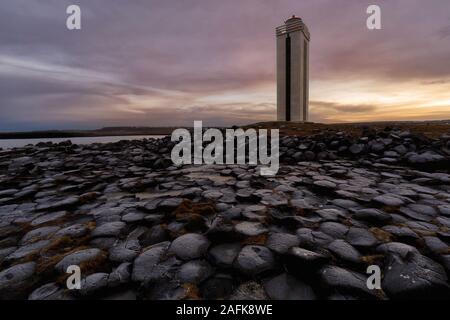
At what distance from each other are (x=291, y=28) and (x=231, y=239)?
39199 mm

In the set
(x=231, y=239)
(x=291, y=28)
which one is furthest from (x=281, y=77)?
(x=231, y=239)

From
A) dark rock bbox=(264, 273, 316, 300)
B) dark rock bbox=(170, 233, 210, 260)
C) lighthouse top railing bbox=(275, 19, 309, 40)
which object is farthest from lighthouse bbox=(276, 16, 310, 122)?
dark rock bbox=(264, 273, 316, 300)

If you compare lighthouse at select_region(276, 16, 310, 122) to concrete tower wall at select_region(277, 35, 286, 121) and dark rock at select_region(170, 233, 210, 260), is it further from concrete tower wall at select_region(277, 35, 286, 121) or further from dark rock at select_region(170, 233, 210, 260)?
dark rock at select_region(170, 233, 210, 260)

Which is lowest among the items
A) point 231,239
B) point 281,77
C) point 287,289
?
point 287,289

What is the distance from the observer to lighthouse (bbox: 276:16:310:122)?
33719mm

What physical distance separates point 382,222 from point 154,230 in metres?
2.56

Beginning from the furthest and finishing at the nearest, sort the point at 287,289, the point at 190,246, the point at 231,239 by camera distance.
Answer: the point at 231,239 < the point at 190,246 < the point at 287,289

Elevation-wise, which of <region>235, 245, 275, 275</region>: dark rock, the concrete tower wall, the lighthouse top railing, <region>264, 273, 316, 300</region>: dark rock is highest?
the lighthouse top railing

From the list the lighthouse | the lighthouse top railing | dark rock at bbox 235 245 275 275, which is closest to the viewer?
dark rock at bbox 235 245 275 275

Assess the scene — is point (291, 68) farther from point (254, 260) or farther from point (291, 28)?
point (254, 260)

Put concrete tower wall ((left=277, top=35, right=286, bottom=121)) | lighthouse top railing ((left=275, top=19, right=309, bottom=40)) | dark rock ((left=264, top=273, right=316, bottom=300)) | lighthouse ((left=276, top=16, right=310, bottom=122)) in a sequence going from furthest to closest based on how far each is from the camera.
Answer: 1. concrete tower wall ((left=277, top=35, right=286, bottom=121))
2. lighthouse ((left=276, top=16, right=310, bottom=122))
3. lighthouse top railing ((left=275, top=19, right=309, bottom=40))
4. dark rock ((left=264, top=273, right=316, bottom=300))

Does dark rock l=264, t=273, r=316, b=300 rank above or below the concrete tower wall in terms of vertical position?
below

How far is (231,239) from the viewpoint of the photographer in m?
2.19

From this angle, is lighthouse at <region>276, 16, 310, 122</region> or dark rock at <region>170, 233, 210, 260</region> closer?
dark rock at <region>170, 233, 210, 260</region>
